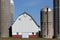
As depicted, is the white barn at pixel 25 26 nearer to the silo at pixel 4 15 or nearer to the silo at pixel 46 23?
the silo at pixel 46 23

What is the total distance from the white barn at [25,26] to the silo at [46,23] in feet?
11.5

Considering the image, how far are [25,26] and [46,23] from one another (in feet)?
24.5

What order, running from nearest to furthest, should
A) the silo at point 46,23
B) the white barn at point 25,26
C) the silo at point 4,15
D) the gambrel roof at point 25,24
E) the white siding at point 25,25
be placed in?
the silo at point 4,15 → the silo at point 46,23 → the white barn at point 25,26 → the gambrel roof at point 25,24 → the white siding at point 25,25

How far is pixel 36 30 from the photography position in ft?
242

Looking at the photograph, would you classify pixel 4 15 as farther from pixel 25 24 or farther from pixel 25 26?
pixel 25 26

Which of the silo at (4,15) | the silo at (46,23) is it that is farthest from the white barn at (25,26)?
the silo at (4,15)

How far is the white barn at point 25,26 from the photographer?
7338 cm

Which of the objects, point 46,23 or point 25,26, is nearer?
point 46,23

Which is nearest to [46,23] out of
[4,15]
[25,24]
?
[25,24]

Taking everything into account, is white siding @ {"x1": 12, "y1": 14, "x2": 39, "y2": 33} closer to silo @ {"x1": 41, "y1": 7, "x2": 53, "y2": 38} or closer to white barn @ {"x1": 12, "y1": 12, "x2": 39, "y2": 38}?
white barn @ {"x1": 12, "y1": 12, "x2": 39, "y2": 38}

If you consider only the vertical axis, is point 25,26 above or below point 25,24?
below

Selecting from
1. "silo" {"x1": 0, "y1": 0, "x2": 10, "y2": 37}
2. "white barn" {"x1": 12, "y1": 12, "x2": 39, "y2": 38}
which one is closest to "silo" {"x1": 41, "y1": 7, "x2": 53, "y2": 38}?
"white barn" {"x1": 12, "y1": 12, "x2": 39, "y2": 38}

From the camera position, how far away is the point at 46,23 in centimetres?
7169

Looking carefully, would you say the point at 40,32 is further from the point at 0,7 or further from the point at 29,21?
the point at 0,7
